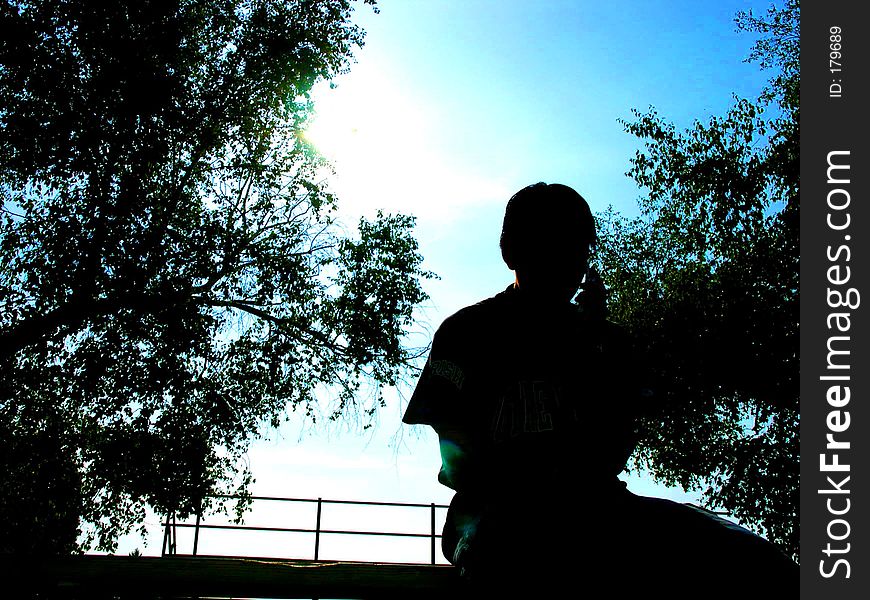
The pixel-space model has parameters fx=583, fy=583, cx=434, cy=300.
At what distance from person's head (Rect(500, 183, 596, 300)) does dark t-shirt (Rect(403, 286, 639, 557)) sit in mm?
73

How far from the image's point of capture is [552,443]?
60.3 inches

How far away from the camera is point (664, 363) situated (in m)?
15.2

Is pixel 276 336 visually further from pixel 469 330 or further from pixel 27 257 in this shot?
pixel 469 330

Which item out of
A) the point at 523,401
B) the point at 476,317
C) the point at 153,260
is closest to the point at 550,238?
the point at 476,317

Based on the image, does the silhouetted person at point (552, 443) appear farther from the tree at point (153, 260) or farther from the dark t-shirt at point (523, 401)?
the tree at point (153, 260)

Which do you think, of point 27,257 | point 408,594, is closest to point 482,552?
point 408,594

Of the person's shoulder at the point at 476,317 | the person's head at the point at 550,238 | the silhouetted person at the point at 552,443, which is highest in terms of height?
the person's head at the point at 550,238

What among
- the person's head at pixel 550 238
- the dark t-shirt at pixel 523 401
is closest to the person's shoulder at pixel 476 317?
the dark t-shirt at pixel 523 401

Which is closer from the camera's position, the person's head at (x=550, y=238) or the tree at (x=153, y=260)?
the person's head at (x=550, y=238)

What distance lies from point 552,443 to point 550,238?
2.06ft

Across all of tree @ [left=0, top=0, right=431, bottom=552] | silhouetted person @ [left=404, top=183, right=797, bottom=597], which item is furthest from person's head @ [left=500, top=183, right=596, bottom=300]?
tree @ [left=0, top=0, right=431, bottom=552]

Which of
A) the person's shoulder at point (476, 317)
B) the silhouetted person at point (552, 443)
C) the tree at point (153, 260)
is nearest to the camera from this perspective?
the silhouetted person at point (552, 443)

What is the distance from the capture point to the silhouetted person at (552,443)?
128 centimetres
